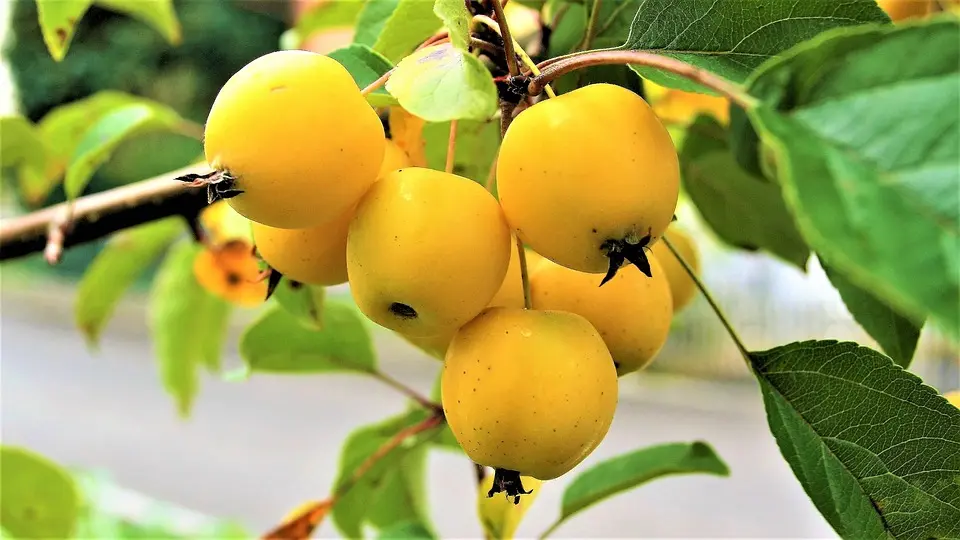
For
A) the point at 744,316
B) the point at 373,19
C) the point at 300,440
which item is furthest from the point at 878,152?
the point at 744,316

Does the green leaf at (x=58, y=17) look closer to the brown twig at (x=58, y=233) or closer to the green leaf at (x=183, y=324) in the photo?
the brown twig at (x=58, y=233)

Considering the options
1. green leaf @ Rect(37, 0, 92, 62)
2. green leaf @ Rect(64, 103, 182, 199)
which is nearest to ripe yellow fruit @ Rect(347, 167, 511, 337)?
green leaf @ Rect(37, 0, 92, 62)

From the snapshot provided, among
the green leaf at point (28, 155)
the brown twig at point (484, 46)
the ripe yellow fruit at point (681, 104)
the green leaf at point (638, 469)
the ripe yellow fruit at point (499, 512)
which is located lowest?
the green leaf at point (28, 155)

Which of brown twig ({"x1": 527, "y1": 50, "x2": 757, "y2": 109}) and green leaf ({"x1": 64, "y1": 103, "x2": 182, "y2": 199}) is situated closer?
brown twig ({"x1": 527, "y1": 50, "x2": 757, "y2": 109})

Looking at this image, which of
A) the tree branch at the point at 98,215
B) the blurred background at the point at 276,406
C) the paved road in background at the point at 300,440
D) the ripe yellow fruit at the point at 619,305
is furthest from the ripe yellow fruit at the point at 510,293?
the paved road in background at the point at 300,440

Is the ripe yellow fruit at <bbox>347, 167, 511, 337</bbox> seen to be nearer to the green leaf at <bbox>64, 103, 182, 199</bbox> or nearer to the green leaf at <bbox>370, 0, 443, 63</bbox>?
the green leaf at <bbox>370, 0, 443, 63</bbox>

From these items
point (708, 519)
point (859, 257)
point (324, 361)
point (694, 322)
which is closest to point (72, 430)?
point (708, 519)

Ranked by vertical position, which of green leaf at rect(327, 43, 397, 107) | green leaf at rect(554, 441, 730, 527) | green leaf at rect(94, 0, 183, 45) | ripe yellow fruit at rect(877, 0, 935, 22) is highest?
ripe yellow fruit at rect(877, 0, 935, 22)
